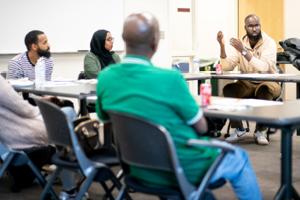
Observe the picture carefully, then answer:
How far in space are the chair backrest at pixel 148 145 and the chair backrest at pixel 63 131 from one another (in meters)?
0.37

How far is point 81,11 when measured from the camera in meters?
5.53

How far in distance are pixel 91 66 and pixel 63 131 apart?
7.78ft

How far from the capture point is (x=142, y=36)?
5.52ft

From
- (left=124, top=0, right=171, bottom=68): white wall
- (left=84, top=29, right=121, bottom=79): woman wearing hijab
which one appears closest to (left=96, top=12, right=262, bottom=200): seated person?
(left=84, top=29, right=121, bottom=79): woman wearing hijab

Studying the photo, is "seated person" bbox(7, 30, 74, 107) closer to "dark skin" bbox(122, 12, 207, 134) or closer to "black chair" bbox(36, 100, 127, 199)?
"black chair" bbox(36, 100, 127, 199)

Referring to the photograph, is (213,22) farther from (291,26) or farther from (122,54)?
(122,54)

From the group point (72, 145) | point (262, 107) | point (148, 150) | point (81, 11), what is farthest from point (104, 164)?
point (81, 11)

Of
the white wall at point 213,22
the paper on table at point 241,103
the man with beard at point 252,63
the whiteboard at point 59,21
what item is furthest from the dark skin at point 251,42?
the white wall at point 213,22

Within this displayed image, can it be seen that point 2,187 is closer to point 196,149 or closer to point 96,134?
point 96,134

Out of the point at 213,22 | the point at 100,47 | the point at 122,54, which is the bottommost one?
the point at 122,54

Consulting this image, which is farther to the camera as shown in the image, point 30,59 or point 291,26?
point 291,26

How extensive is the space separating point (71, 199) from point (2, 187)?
814 mm

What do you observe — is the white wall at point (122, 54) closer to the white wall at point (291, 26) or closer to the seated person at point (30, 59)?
the seated person at point (30, 59)

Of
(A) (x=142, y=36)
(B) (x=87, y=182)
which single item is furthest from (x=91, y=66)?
(A) (x=142, y=36)
